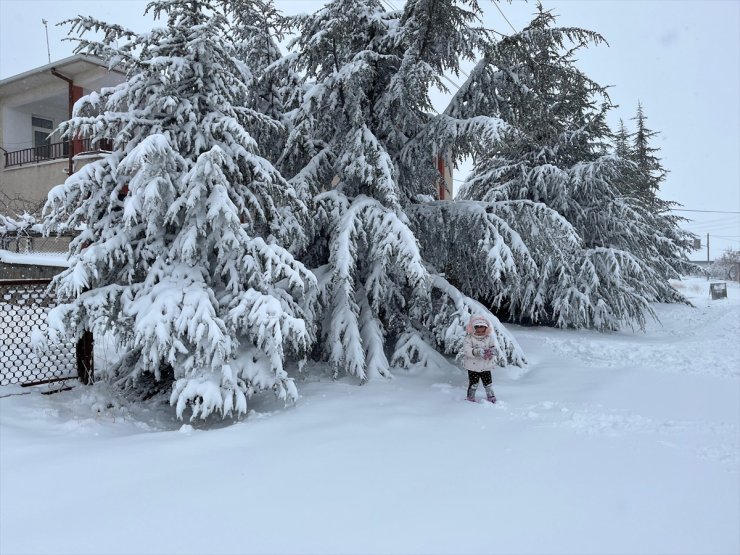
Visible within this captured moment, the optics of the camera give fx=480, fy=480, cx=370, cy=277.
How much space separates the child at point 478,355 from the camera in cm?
569

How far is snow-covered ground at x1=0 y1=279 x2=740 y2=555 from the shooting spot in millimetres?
2811

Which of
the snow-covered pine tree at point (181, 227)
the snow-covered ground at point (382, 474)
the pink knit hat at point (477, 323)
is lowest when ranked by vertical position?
the snow-covered ground at point (382, 474)

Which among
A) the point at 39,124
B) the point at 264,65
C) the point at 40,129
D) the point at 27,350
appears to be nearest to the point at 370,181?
the point at 264,65

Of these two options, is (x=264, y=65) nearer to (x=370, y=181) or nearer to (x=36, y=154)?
(x=370, y=181)

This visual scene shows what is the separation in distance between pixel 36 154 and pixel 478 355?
1867cm

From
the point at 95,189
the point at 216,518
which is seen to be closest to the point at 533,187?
the point at 95,189

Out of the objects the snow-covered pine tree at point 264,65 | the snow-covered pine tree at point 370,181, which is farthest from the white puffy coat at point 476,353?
the snow-covered pine tree at point 264,65

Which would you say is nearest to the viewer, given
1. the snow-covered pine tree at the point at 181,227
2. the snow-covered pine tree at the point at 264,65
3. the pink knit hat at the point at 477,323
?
the snow-covered pine tree at the point at 181,227

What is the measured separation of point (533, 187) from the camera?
1189 cm

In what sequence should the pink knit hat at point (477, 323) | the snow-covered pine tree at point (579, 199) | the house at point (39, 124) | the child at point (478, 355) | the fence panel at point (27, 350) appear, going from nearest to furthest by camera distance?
the fence panel at point (27, 350), the child at point (478, 355), the pink knit hat at point (477, 323), the snow-covered pine tree at point (579, 199), the house at point (39, 124)

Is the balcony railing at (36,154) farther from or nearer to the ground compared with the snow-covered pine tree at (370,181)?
farther from the ground

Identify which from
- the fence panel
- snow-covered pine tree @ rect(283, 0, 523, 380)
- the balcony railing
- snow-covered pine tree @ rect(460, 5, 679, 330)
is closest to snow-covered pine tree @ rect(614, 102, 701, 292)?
snow-covered pine tree @ rect(460, 5, 679, 330)

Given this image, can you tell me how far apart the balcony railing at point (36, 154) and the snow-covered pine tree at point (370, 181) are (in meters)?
11.7

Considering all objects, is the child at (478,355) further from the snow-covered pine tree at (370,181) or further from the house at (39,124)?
the house at (39,124)
